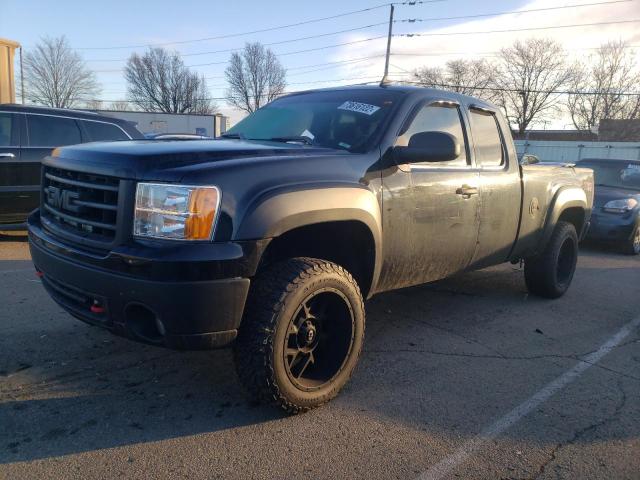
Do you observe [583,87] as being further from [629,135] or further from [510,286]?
[510,286]

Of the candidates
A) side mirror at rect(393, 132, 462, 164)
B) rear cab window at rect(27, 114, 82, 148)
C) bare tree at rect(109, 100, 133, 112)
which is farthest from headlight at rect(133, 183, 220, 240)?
bare tree at rect(109, 100, 133, 112)

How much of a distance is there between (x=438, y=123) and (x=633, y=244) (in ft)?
22.1

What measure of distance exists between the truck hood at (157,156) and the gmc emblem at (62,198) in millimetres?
151

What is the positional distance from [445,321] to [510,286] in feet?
6.11

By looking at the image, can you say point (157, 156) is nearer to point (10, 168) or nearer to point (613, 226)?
point (10, 168)

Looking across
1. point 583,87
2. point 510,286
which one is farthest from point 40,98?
point 510,286

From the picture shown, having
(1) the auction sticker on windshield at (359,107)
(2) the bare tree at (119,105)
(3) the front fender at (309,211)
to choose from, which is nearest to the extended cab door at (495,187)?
(1) the auction sticker on windshield at (359,107)

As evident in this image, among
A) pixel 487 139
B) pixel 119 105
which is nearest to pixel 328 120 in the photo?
pixel 487 139

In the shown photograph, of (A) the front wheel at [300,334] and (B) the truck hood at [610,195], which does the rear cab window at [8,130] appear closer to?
(A) the front wheel at [300,334]

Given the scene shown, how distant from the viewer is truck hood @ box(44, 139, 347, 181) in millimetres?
2670

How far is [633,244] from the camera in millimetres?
9148

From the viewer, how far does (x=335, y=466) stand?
262cm

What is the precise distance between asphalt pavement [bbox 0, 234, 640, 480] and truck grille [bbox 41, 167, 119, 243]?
1.01m

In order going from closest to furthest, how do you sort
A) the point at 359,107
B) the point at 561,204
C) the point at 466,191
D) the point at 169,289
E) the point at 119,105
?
the point at 169,289 < the point at 359,107 < the point at 466,191 < the point at 561,204 < the point at 119,105
